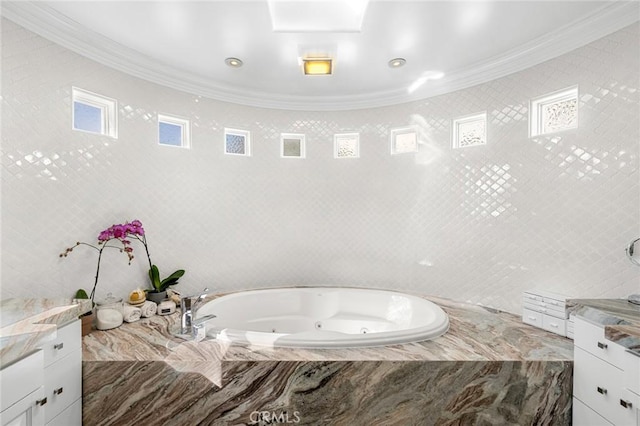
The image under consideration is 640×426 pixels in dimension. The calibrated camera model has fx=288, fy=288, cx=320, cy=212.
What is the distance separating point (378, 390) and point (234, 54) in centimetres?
274

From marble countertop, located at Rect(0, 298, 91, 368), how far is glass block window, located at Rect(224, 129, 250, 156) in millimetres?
2002

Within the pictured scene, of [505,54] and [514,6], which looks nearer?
[514,6]

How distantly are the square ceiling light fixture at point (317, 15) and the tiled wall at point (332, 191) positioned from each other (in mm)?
1323

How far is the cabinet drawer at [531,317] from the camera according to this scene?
2.18 m

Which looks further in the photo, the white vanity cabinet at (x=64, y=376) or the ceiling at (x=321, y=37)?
the ceiling at (x=321, y=37)

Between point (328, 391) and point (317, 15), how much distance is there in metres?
2.45

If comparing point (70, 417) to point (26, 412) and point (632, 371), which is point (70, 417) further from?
point (632, 371)

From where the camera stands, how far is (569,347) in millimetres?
1864

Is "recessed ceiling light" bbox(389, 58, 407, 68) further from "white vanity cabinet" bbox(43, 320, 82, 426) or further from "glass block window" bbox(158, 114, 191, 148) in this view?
"white vanity cabinet" bbox(43, 320, 82, 426)

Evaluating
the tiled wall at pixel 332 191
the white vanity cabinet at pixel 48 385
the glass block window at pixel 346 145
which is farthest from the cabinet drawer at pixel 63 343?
the glass block window at pixel 346 145

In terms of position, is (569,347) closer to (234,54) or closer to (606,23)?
(606,23)

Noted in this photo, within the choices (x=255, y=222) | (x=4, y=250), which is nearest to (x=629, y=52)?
(x=255, y=222)

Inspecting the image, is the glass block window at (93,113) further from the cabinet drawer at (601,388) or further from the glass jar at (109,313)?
the cabinet drawer at (601,388)

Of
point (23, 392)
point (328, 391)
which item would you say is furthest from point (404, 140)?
point (23, 392)
